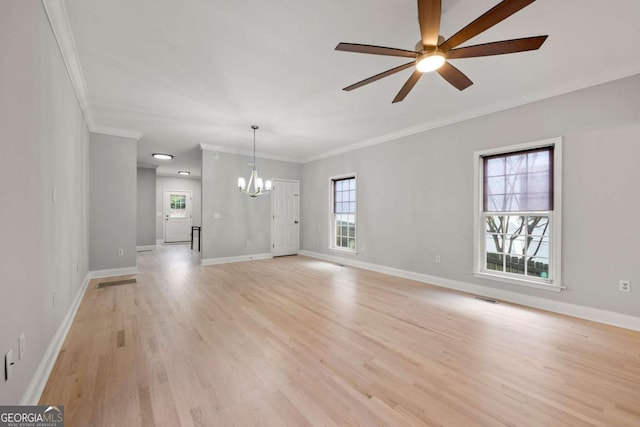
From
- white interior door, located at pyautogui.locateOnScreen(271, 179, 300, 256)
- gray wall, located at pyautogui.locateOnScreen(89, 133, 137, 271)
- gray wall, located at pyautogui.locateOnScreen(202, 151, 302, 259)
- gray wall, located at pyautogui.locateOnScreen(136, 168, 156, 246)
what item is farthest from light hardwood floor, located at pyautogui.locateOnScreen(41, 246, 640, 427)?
gray wall, located at pyautogui.locateOnScreen(136, 168, 156, 246)

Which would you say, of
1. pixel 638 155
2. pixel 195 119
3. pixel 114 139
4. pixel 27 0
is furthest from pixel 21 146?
pixel 638 155

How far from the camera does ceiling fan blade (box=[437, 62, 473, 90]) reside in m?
2.17

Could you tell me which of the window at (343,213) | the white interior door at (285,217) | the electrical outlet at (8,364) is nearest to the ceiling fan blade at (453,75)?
the electrical outlet at (8,364)

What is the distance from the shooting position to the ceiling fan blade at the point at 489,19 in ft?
4.94

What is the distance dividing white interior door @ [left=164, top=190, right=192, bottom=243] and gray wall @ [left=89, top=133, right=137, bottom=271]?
566 cm

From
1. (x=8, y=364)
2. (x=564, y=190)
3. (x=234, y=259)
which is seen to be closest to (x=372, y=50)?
(x=8, y=364)

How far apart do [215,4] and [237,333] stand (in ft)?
9.50

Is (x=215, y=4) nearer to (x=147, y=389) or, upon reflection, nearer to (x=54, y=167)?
(x=54, y=167)

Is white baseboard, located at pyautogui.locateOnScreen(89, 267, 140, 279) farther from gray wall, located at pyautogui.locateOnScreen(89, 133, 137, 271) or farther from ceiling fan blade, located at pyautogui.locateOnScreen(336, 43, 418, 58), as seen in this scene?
ceiling fan blade, located at pyautogui.locateOnScreen(336, 43, 418, 58)

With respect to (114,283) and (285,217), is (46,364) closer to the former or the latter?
(114,283)

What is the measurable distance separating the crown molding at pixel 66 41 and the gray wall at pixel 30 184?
0.09 m

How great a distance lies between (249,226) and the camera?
22.3 feet

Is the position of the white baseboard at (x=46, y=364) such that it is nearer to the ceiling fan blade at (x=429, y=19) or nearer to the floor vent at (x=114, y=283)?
the floor vent at (x=114, y=283)

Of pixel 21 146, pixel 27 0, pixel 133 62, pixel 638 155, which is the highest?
pixel 133 62
